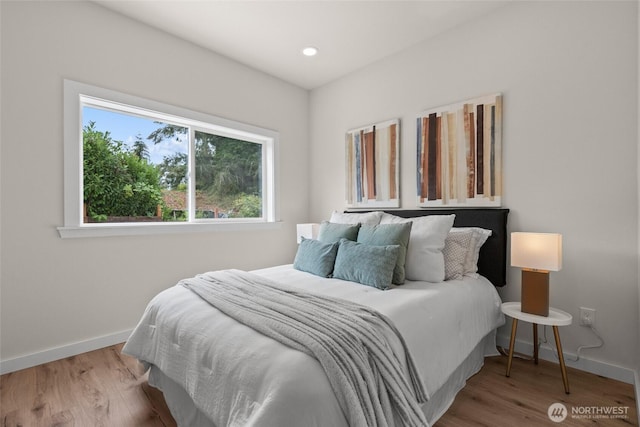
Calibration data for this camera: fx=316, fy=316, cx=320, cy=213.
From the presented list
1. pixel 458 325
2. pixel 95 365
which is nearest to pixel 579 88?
pixel 458 325

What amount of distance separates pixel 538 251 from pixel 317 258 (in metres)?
1.47

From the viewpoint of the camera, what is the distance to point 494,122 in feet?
8.27

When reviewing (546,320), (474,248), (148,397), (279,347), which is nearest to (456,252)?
(474,248)

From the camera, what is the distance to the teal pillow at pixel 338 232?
2.54 meters

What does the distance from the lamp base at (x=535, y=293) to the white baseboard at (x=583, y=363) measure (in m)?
0.53

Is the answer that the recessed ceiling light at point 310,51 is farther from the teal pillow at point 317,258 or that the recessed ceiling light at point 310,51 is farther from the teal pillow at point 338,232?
the teal pillow at point 317,258

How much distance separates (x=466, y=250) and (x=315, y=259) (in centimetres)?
113

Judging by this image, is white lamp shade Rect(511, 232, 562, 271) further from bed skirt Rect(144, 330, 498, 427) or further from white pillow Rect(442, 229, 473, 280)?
bed skirt Rect(144, 330, 498, 427)

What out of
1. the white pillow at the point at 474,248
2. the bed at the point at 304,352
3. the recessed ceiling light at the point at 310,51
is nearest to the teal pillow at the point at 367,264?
the bed at the point at 304,352

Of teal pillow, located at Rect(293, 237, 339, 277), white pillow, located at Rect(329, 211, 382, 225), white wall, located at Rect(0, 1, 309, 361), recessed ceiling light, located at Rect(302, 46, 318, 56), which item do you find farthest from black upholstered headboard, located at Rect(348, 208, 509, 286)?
white wall, located at Rect(0, 1, 309, 361)

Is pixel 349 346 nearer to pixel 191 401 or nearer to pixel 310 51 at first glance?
pixel 191 401

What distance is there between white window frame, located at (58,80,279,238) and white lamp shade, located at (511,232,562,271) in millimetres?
2534

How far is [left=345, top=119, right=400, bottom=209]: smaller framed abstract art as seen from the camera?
10.5ft

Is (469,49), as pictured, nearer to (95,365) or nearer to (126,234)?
(126,234)
